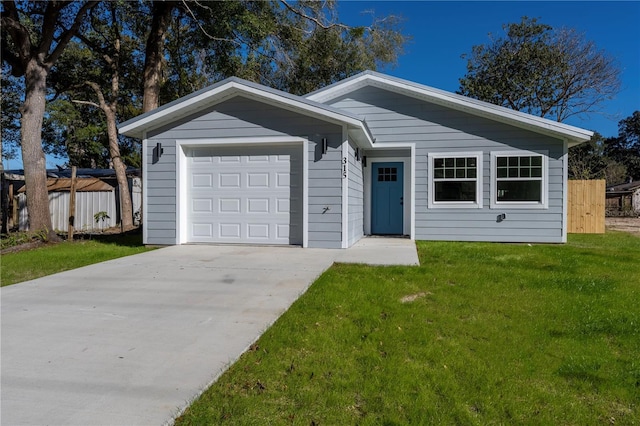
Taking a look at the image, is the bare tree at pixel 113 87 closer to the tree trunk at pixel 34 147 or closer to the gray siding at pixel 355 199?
the tree trunk at pixel 34 147

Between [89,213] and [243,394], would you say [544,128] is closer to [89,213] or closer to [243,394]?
[243,394]

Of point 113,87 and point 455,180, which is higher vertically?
point 113,87

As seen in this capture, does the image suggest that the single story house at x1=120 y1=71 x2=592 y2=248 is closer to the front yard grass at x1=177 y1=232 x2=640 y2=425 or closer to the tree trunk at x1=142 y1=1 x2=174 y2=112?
the front yard grass at x1=177 y1=232 x2=640 y2=425

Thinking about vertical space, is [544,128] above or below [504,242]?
above

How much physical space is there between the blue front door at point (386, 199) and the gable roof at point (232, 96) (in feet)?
7.53

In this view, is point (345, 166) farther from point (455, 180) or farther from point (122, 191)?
point (122, 191)

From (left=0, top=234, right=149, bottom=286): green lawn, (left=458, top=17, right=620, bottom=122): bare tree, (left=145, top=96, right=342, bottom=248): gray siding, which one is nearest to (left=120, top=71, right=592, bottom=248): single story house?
(left=145, top=96, right=342, bottom=248): gray siding

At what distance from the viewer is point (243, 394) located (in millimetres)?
2420

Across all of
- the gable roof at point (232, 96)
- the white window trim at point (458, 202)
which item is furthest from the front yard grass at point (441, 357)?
the white window trim at point (458, 202)

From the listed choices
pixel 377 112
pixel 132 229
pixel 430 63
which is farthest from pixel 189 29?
pixel 430 63

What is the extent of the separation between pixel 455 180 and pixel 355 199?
2.70 metres

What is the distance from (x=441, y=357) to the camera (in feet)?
9.77

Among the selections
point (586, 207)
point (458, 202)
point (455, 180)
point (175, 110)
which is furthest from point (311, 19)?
point (586, 207)

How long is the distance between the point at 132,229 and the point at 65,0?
6.99 meters
